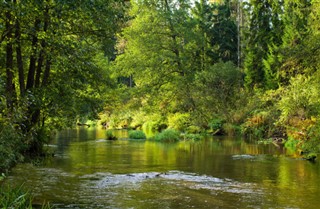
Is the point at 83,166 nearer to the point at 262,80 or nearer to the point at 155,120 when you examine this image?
the point at 155,120

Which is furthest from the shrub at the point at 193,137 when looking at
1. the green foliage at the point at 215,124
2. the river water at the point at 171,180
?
the river water at the point at 171,180

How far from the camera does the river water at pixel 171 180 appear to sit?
9.79 metres

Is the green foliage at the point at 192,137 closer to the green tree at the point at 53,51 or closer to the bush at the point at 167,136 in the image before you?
the bush at the point at 167,136

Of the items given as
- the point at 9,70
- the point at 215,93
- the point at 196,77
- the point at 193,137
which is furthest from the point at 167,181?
the point at 215,93

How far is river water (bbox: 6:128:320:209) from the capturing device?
979 cm

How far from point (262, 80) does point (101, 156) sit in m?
23.6

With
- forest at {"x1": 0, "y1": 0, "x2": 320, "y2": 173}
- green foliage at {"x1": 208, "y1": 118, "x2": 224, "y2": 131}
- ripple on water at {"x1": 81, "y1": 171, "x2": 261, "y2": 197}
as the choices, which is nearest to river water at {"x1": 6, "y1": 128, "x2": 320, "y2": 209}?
ripple on water at {"x1": 81, "y1": 171, "x2": 261, "y2": 197}

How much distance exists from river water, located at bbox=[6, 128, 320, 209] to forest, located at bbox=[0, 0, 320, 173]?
2005 millimetres

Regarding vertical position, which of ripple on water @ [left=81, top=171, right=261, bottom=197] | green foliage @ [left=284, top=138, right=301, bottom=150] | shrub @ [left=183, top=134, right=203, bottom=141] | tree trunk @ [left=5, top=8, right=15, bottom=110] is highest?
tree trunk @ [left=5, top=8, right=15, bottom=110]

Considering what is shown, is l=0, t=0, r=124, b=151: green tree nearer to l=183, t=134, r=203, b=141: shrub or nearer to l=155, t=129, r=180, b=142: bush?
l=155, t=129, r=180, b=142: bush

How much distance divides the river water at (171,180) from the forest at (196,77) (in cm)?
201

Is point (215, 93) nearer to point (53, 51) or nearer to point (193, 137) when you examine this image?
point (193, 137)

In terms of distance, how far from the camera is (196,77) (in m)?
33.9

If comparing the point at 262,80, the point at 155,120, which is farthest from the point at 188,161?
the point at 262,80
